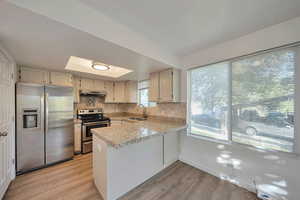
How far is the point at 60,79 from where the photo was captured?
107 inches

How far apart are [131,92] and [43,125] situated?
2.42m

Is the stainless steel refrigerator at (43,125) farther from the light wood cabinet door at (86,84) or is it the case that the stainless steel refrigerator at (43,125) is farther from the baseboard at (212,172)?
the baseboard at (212,172)

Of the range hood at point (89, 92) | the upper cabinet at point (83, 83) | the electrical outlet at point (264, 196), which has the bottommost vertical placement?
the electrical outlet at point (264, 196)

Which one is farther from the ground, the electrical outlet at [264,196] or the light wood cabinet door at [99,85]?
the light wood cabinet door at [99,85]

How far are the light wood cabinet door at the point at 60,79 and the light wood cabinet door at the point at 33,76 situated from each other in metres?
0.10

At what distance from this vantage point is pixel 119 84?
413cm

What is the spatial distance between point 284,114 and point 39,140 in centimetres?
422

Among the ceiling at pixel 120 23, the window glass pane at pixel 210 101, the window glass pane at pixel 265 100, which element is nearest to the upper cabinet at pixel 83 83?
the ceiling at pixel 120 23

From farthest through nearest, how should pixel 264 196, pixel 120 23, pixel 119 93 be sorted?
pixel 119 93 < pixel 264 196 < pixel 120 23

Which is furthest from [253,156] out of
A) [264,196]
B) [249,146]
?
[264,196]

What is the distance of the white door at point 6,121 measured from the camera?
1.56 meters

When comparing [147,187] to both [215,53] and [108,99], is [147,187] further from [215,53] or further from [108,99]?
[108,99]

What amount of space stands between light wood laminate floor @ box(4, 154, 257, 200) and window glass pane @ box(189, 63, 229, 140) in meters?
0.81

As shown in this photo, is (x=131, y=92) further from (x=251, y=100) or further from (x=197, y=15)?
(x=251, y=100)
